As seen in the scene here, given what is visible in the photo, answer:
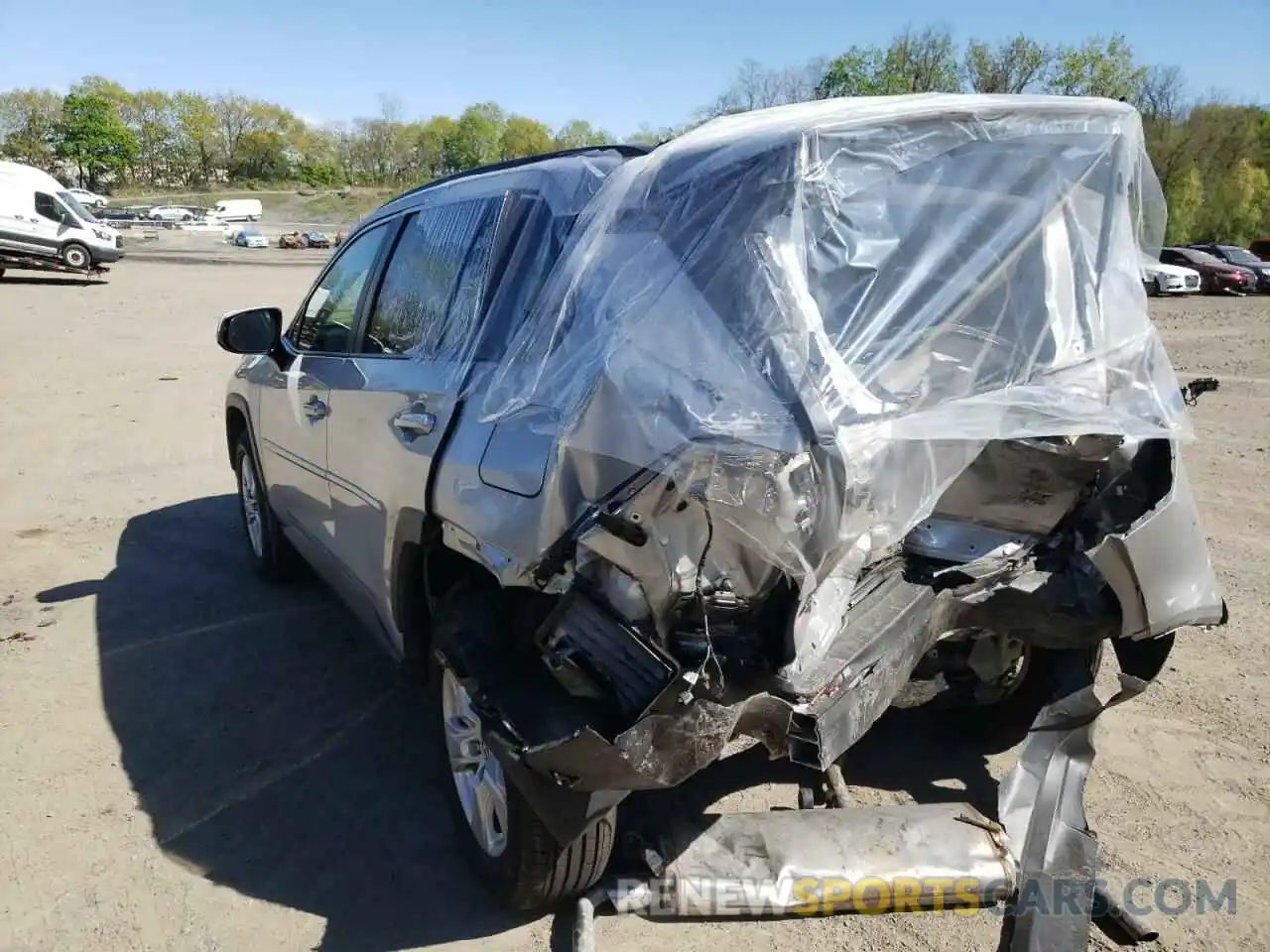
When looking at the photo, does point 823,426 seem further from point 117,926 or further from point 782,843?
point 117,926

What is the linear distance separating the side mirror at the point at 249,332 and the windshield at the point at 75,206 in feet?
78.7

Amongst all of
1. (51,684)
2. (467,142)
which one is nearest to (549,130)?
(467,142)

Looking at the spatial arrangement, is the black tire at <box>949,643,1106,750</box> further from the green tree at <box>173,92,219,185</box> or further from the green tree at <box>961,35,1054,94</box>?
the green tree at <box>173,92,219,185</box>

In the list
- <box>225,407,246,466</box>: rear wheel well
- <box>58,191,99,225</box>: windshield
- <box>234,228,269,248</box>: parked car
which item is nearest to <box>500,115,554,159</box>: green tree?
<box>234,228,269,248</box>: parked car

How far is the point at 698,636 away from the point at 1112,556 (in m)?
1.31

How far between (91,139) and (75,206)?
246 feet

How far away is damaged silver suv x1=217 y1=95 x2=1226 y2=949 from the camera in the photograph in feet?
6.66

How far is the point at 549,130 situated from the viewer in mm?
107062

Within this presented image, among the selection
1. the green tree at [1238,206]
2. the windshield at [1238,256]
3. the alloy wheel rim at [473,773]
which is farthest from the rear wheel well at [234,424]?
the green tree at [1238,206]

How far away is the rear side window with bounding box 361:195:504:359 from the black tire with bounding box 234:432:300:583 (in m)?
1.79

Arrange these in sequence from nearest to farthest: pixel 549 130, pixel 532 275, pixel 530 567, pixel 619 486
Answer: pixel 619 486 → pixel 530 567 → pixel 532 275 → pixel 549 130

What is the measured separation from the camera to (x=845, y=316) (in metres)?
2.11

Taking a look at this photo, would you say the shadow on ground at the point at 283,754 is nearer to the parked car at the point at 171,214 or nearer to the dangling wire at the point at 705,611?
the dangling wire at the point at 705,611

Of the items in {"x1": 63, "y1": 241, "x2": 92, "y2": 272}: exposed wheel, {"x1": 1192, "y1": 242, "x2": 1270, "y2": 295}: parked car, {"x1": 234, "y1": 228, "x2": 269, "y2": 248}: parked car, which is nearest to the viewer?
{"x1": 63, "y1": 241, "x2": 92, "y2": 272}: exposed wheel
